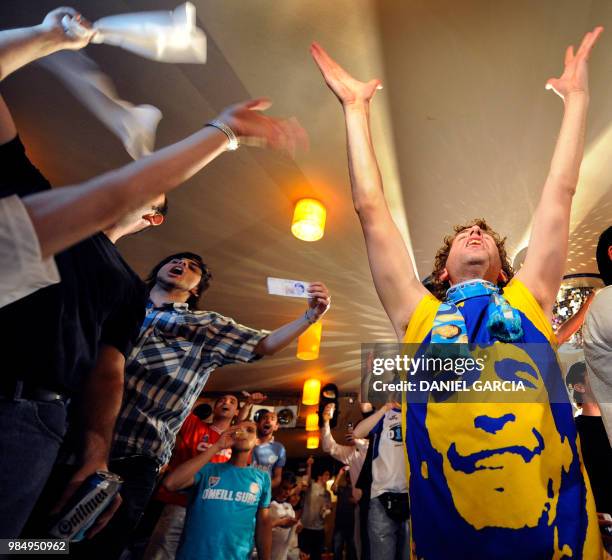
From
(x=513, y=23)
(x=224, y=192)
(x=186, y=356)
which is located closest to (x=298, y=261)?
(x=224, y=192)

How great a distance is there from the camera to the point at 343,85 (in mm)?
1252

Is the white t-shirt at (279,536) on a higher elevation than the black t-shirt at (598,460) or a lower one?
lower

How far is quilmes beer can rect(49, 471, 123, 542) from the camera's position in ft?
2.63

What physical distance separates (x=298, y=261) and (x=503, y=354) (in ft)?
9.31

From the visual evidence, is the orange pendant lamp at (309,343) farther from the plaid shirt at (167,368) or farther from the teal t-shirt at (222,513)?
the plaid shirt at (167,368)

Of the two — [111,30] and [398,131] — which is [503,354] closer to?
[398,131]

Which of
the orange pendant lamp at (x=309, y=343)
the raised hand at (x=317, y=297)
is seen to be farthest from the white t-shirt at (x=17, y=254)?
the orange pendant lamp at (x=309, y=343)

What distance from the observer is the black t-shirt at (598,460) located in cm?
142

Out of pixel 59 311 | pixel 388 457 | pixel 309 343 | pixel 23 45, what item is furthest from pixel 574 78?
pixel 309 343

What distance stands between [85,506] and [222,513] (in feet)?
4.55

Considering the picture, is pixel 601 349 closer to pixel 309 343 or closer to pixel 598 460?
pixel 598 460

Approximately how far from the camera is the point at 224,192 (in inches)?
110

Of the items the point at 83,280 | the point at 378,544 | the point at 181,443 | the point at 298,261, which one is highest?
the point at 298,261

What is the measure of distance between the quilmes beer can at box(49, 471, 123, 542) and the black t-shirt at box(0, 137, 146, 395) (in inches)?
8.6
